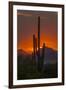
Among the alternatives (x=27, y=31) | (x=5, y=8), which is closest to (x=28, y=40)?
(x=27, y=31)

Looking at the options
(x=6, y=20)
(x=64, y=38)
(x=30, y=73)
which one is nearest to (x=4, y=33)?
(x=6, y=20)

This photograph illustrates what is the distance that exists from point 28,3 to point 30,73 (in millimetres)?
814

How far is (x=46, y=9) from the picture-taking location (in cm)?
265

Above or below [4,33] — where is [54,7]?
above

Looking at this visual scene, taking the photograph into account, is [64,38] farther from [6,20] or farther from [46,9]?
[6,20]

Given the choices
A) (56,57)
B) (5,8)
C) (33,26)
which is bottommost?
(56,57)

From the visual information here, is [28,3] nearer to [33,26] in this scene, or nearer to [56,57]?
[33,26]

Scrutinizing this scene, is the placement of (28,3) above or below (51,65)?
above

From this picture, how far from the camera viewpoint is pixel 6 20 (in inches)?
99.8

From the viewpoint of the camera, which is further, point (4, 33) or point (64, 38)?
point (64, 38)

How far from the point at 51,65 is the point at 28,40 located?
412 mm

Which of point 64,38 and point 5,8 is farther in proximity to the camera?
point 64,38

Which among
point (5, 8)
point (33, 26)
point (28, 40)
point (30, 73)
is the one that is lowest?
point (30, 73)

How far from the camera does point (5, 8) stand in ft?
8.34
